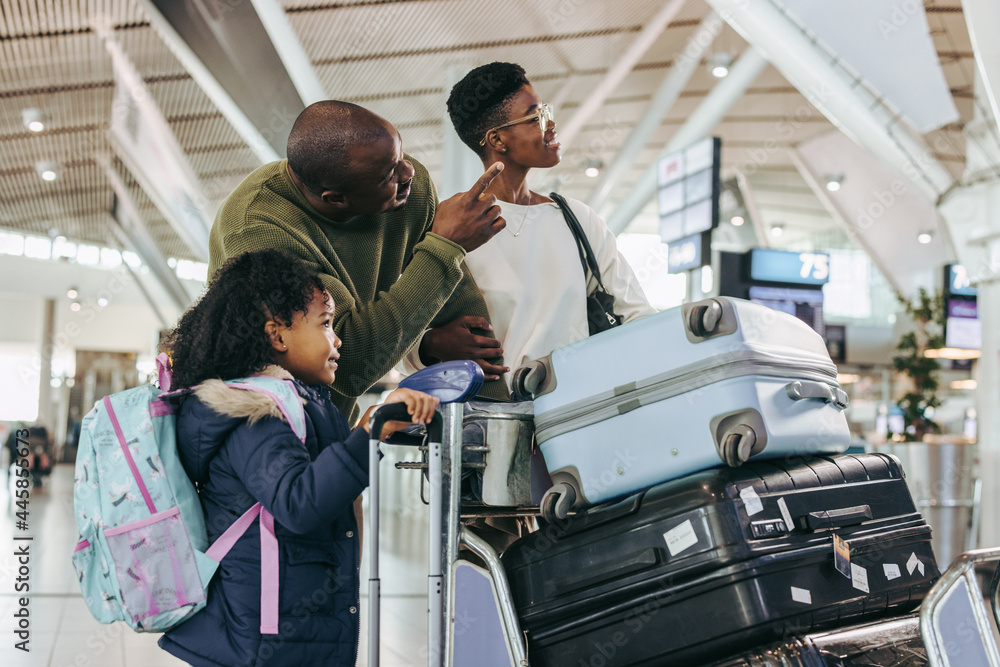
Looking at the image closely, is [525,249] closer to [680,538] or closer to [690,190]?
[680,538]

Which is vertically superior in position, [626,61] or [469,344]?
[626,61]

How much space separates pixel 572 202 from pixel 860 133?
7.76 m

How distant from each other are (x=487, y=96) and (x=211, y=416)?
3.99 ft

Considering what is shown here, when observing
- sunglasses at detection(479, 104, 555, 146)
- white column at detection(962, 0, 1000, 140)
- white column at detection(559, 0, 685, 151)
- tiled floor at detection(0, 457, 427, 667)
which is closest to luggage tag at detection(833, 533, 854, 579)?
sunglasses at detection(479, 104, 555, 146)

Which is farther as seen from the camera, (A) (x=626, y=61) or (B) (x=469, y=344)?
(A) (x=626, y=61)

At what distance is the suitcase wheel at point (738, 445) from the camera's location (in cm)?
157

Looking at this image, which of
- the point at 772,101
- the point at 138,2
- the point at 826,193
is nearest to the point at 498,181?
the point at 138,2

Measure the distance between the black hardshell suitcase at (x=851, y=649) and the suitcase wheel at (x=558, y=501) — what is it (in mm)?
407

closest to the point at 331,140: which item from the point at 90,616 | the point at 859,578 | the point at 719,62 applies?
the point at 859,578

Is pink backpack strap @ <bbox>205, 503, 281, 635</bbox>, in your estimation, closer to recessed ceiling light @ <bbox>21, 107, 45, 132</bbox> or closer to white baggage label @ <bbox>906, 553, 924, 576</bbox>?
white baggage label @ <bbox>906, 553, 924, 576</bbox>

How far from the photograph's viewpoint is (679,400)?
1673 mm

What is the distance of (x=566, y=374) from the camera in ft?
6.02

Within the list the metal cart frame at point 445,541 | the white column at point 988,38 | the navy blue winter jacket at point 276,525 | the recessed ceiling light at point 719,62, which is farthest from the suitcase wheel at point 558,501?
the recessed ceiling light at point 719,62

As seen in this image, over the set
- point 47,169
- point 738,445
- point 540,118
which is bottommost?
point 738,445
